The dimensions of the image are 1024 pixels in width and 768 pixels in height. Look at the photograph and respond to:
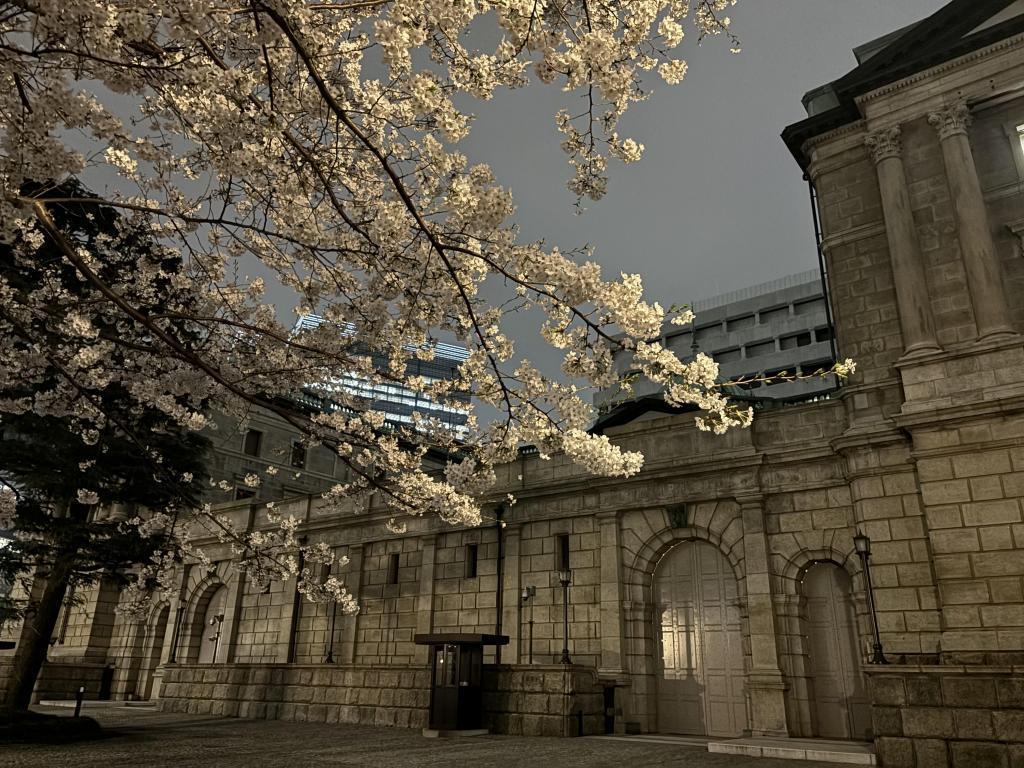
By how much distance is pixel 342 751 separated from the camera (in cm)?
1249

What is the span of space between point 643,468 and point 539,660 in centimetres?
599

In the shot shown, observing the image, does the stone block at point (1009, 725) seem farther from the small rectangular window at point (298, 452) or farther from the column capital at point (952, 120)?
the column capital at point (952, 120)

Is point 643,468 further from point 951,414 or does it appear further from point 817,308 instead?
point 817,308

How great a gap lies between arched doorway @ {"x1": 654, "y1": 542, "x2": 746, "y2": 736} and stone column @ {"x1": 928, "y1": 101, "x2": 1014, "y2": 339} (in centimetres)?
813

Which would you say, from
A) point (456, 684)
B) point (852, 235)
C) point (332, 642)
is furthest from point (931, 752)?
point (332, 642)

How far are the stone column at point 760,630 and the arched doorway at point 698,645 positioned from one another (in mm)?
836

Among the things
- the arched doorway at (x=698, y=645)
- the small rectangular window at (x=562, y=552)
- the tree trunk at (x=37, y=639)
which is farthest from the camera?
the small rectangular window at (x=562, y=552)

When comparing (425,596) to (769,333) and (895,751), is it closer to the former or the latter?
→ (895,751)

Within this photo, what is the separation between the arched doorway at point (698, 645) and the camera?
16.8 metres

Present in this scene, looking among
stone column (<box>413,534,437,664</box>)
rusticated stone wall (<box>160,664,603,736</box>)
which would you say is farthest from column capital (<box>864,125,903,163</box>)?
stone column (<box>413,534,437,664</box>)

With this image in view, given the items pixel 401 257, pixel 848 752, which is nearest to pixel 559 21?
pixel 401 257

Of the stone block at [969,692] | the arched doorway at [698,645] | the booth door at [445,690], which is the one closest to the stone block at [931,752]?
the stone block at [969,692]

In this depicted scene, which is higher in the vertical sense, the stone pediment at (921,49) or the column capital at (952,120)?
the stone pediment at (921,49)

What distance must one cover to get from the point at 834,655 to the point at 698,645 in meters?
3.17
